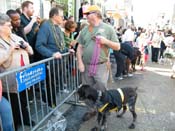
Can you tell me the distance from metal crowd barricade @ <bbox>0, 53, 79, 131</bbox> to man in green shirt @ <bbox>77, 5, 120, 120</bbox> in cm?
52

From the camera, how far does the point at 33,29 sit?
4.64 meters

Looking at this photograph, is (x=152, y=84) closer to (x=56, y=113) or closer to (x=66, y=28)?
Answer: (x=66, y=28)

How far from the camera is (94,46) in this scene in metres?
3.92

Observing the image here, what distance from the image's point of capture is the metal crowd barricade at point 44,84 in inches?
123

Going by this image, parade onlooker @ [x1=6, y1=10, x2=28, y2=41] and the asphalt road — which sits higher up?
parade onlooker @ [x1=6, y1=10, x2=28, y2=41]

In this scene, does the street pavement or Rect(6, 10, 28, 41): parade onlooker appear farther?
the street pavement

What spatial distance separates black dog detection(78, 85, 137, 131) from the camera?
142 inches

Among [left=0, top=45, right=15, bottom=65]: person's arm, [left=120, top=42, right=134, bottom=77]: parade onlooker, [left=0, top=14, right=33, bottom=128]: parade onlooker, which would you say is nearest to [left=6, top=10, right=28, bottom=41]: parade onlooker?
[left=0, top=14, right=33, bottom=128]: parade onlooker

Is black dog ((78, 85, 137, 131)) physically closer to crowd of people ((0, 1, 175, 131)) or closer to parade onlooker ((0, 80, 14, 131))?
crowd of people ((0, 1, 175, 131))

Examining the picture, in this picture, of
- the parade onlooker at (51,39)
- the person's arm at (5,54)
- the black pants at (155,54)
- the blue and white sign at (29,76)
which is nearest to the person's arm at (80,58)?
the parade onlooker at (51,39)

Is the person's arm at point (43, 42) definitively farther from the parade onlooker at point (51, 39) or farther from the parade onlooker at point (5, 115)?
the parade onlooker at point (5, 115)

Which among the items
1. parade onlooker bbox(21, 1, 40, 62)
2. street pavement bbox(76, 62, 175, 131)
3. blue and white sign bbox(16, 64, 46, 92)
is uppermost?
parade onlooker bbox(21, 1, 40, 62)

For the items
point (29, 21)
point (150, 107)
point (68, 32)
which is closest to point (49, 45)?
point (29, 21)

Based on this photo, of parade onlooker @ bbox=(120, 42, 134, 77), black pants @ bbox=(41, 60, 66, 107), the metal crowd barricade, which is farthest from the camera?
parade onlooker @ bbox=(120, 42, 134, 77)
